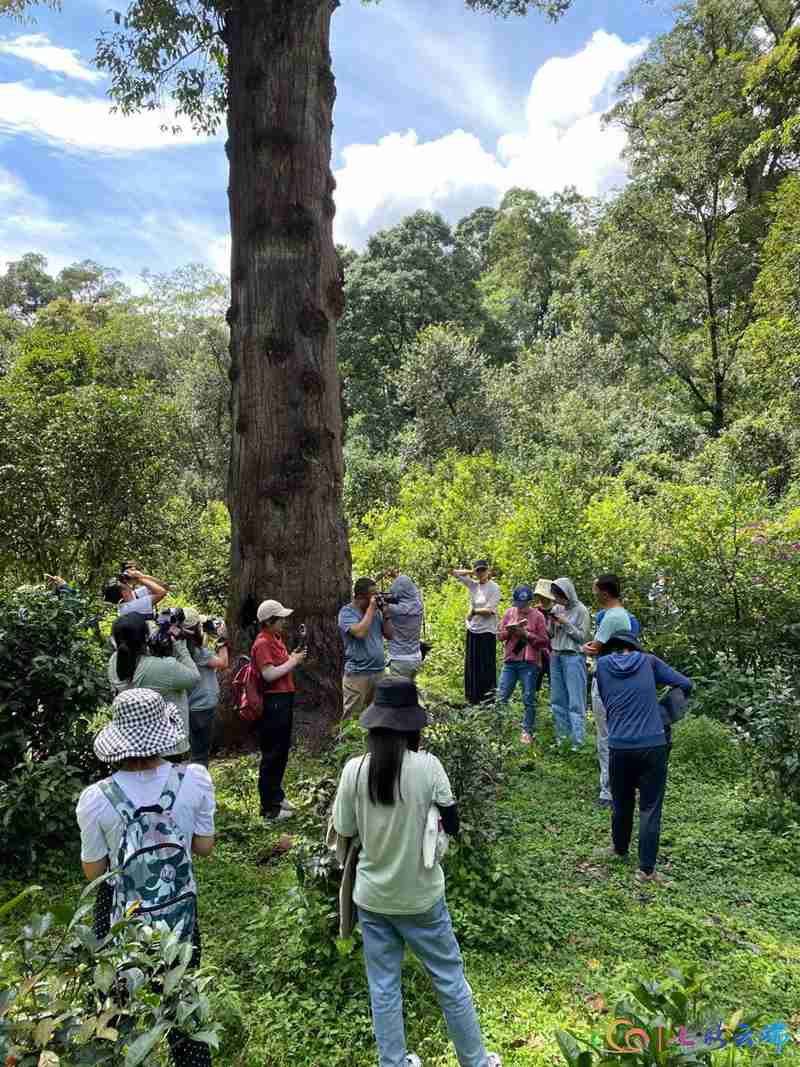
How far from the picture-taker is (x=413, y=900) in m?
2.65

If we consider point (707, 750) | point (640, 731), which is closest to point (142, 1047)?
point (640, 731)

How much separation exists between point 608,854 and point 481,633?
10.2 feet

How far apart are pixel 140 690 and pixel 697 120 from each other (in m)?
19.4

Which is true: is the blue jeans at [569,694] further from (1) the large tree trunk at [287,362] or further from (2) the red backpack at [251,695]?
(2) the red backpack at [251,695]

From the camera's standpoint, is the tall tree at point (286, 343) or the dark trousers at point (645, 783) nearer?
the dark trousers at point (645, 783)

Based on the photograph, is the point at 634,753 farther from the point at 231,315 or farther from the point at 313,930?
the point at 231,315

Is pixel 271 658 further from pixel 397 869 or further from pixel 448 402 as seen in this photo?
pixel 448 402

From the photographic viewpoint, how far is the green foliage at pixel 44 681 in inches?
187

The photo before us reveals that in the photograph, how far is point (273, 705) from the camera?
16.6 ft

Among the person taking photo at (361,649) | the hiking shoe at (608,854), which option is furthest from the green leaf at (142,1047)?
the person taking photo at (361,649)

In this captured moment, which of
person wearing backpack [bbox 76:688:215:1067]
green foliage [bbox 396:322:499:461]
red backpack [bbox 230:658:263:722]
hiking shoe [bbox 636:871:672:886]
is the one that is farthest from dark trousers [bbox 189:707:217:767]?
green foliage [bbox 396:322:499:461]

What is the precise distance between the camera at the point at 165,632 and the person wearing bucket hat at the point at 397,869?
220cm

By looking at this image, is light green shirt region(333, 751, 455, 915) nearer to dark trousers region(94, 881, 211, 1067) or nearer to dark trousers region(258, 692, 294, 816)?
dark trousers region(94, 881, 211, 1067)

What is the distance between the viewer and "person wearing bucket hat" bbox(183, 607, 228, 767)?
5.15m
